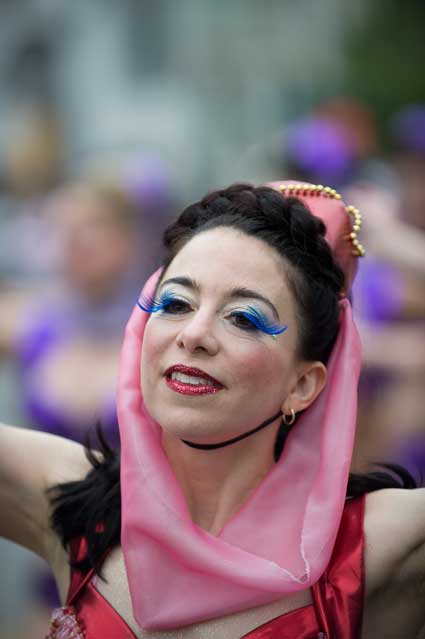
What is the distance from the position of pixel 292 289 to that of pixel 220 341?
0.95 feet

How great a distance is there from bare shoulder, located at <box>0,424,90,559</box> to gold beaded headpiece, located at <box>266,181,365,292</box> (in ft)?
3.18

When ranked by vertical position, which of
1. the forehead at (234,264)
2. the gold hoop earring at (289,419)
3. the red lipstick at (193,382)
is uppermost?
the forehead at (234,264)

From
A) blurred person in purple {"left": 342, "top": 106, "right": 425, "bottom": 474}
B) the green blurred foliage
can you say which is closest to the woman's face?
blurred person in purple {"left": 342, "top": 106, "right": 425, "bottom": 474}

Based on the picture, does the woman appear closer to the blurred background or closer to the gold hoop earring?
the gold hoop earring

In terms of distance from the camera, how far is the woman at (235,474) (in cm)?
252

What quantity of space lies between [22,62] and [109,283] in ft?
36.8

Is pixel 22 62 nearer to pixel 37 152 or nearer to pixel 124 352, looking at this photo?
pixel 37 152

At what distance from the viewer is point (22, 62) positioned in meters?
15.1

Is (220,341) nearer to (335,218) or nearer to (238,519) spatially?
(238,519)

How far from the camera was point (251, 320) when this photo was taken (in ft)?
8.52

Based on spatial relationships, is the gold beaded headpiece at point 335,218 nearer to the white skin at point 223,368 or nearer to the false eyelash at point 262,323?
the white skin at point 223,368

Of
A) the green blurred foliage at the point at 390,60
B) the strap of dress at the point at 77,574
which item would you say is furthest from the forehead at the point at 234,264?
the green blurred foliage at the point at 390,60

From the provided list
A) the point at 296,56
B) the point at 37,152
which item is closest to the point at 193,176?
the point at 296,56

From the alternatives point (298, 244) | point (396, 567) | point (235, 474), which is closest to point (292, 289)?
point (298, 244)
